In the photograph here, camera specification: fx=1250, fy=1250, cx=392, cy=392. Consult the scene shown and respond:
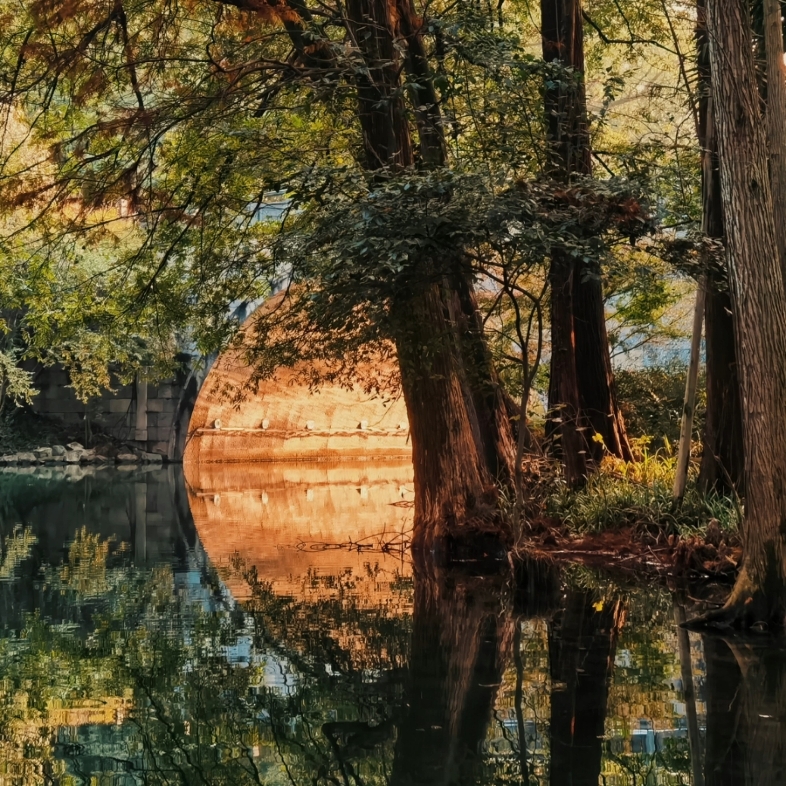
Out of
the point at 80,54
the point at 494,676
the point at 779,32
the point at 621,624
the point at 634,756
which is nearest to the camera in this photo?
the point at 634,756

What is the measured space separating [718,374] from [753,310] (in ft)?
9.78

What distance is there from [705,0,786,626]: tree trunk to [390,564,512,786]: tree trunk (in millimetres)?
1307

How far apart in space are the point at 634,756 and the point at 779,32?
4906 millimetres

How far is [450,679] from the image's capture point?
5418 mm

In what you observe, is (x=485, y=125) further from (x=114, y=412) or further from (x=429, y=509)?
(x=114, y=412)

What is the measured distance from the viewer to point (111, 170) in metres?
9.54

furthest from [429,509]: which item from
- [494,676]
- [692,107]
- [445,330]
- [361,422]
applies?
[361,422]

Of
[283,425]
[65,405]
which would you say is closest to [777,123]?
[283,425]

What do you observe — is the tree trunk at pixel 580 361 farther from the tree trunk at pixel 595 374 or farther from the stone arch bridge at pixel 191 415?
the stone arch bridge at pixel 191 415

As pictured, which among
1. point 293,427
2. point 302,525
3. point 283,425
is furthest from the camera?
point 293,427

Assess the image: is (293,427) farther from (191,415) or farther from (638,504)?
(638,504)

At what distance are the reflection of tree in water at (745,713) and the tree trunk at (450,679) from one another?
0.80 meters

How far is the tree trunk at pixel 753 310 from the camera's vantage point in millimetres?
6254

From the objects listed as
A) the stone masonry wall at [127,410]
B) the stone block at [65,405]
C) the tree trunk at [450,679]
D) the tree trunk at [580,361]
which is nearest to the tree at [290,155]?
the tree trunk at [580,361]
